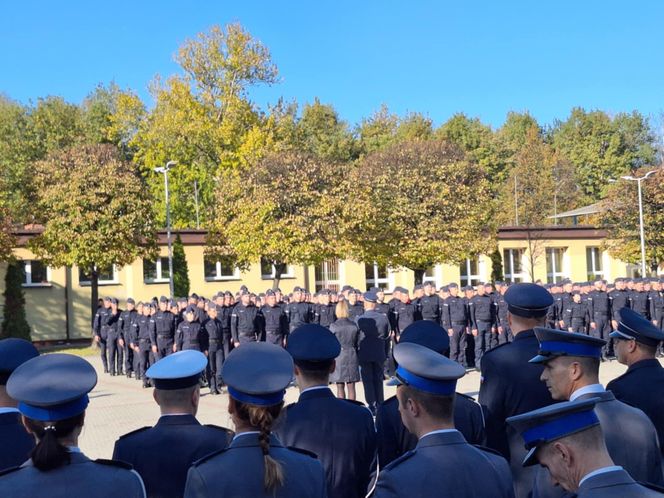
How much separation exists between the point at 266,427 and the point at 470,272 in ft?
133

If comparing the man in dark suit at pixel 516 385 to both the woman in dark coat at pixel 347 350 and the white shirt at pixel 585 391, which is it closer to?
the white shirt at pixel 585 391

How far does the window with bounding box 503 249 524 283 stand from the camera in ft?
145

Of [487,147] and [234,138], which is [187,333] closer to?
[234,138]

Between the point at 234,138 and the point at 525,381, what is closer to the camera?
the point at 525,381

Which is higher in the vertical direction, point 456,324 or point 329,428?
point 329,428

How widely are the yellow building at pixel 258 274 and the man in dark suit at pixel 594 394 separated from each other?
28.3 metres

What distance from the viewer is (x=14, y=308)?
98.3ft

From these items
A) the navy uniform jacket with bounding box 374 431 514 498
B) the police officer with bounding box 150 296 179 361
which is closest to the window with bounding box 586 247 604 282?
the police officer with bounding box 150 296 179 361

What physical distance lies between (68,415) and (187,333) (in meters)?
13.9

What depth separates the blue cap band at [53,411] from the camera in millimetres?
3086

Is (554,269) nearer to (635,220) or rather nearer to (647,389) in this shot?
(635,220)

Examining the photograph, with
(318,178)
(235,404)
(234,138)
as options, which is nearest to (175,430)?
(235,404)

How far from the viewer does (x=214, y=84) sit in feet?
158

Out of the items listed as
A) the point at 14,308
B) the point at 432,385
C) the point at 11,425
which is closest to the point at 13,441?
the point at 11,425
